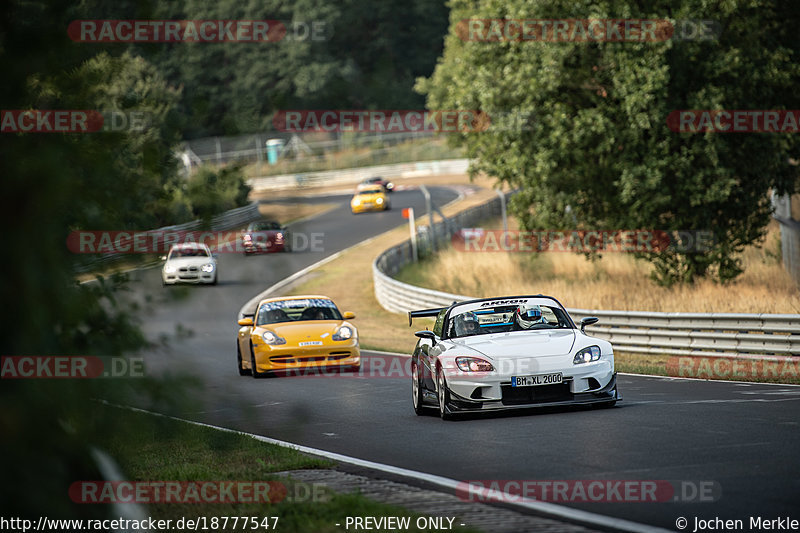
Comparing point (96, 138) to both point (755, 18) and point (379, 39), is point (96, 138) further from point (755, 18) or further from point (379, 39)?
point (379, 39)

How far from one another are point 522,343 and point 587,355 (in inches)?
30.3

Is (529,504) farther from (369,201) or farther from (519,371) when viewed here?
(369,201)

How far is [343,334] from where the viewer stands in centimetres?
2088

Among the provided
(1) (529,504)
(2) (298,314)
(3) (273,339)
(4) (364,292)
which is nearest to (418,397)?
(1) (529,504)

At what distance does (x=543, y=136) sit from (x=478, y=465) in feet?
76.3

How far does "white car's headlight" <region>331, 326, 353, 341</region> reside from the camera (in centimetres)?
2080

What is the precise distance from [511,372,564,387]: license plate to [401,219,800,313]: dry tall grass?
11.4 meters

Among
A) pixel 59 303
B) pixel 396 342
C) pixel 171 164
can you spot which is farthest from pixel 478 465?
pixel 396 342

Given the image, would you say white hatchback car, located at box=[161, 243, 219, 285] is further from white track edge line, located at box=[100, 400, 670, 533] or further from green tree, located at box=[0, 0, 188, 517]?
white track edge line, located at box=[100, 400, 670, 533]

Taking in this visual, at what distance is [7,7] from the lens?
530 centimetres

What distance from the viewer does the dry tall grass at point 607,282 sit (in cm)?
2678

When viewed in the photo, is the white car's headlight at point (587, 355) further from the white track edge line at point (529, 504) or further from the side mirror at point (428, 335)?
the white track edge line at point (529, 504)

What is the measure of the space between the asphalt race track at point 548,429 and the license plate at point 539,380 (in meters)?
0.42

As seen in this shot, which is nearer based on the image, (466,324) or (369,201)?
(466,324)
